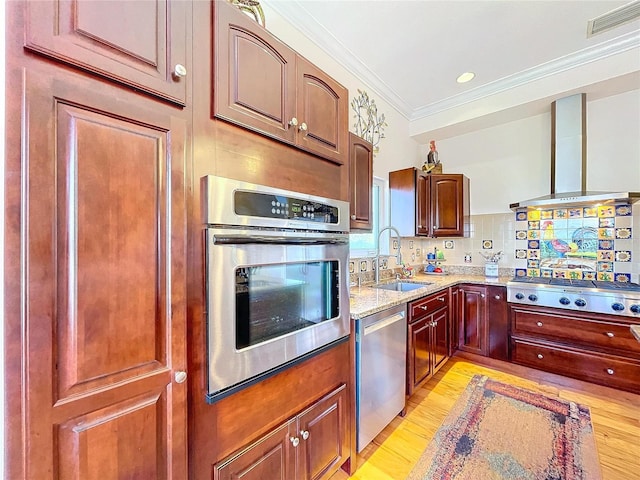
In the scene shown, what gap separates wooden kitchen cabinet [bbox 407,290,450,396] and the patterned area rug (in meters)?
0.33

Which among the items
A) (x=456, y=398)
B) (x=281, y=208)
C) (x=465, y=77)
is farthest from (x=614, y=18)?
(x=456, y=398)

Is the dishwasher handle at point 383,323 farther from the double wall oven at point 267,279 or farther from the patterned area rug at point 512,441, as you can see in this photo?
the patterned area rug at point 512,441

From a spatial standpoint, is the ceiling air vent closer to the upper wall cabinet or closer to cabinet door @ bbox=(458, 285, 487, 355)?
the upper wall cabinet

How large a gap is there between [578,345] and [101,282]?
11.6 feet

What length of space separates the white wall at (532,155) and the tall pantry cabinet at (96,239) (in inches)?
145

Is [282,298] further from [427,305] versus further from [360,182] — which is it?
[427,305]

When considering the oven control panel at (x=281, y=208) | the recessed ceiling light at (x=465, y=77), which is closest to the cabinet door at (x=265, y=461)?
the oven control panel at (x=281, y=208)

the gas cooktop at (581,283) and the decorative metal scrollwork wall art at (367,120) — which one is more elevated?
the decorative metal scrollwork wall art at (367,120)

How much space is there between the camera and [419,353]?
7.15 ft

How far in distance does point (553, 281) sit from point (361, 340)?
2.54 metres

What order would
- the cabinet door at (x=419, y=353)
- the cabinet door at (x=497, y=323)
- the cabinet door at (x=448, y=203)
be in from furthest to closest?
the cabinet door at (x=448, y=203), the cabinet door at (x=497, y=323), the cabinet door at (x=419, y=353)

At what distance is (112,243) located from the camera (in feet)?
2.27

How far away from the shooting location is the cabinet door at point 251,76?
0.93 m

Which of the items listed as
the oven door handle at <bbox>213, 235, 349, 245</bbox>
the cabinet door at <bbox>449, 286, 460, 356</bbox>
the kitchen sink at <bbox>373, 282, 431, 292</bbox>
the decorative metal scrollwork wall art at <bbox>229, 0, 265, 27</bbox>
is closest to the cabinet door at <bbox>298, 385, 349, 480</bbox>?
the oven door handle at <bbox>213, 235, 349, 245</bbox>
